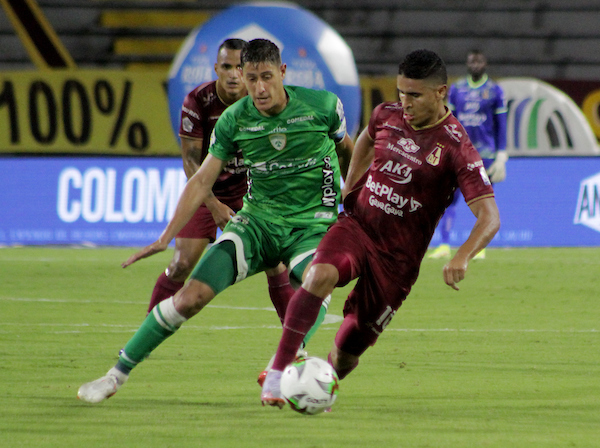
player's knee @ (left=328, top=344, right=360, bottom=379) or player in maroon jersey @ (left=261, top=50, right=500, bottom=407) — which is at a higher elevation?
player in maroon jersey @ (left=261, top=50, right=500, bottom=407)

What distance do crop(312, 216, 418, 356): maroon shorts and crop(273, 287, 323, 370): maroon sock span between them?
0.20 metres

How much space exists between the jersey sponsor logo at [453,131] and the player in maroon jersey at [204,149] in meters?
1.73

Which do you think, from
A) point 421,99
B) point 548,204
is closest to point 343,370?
point 421,99

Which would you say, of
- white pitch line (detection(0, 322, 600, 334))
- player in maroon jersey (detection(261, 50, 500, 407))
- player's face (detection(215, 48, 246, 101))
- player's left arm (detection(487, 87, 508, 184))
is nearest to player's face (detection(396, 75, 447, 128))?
player in maroon jersey (detection(261, 50, 500, 407))

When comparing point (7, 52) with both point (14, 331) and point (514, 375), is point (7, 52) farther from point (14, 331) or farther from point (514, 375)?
point (514, 375)

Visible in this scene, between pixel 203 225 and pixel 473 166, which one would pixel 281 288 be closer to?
pixel 203 225

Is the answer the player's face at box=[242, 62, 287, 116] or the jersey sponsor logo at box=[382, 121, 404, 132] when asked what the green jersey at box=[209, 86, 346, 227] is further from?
the jersey sponsor logo at box=[382, 121, 404, 132]

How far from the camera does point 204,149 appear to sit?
636 centimetres

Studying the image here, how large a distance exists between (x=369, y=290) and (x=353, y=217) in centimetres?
36

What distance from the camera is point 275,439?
3.99 metres

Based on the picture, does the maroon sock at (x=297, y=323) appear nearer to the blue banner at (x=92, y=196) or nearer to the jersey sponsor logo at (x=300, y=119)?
the jersey sponsor logo at (x=300, y=119)

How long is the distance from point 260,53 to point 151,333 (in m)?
1.39

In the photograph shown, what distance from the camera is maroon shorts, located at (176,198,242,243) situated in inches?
251

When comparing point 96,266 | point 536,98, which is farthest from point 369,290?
point 536,98
